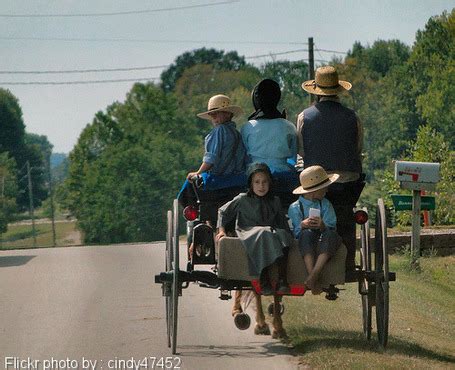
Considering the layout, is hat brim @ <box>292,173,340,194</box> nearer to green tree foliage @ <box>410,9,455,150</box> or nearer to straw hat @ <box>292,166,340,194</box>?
straw hat @ <box>292,166,340,194</box>

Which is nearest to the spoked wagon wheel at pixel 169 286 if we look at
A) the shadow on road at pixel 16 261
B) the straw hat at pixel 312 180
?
the straw hat at pixel 312 180

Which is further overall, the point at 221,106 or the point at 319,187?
the point at 221,106

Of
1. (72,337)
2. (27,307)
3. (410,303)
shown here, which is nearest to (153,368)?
(72,337)

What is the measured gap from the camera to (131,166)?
4727 inches

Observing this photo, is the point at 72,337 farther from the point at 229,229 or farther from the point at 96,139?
the point at 96,139

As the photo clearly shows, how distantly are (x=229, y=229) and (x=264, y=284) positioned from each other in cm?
67

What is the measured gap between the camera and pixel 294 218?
13992mm

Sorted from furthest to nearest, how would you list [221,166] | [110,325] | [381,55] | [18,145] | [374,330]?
[18,145] < [381,55] < [110,325] < [374,330] < [221,166]

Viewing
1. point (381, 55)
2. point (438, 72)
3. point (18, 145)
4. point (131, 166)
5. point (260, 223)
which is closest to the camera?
point (260, 223)

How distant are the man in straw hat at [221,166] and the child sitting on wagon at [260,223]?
613 millimetres

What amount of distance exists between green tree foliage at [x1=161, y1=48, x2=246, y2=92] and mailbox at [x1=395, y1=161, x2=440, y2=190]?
385 feet

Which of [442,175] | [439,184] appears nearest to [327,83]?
[439,184]

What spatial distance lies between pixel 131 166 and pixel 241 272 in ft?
350

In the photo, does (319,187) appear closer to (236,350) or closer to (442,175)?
(236,350)
